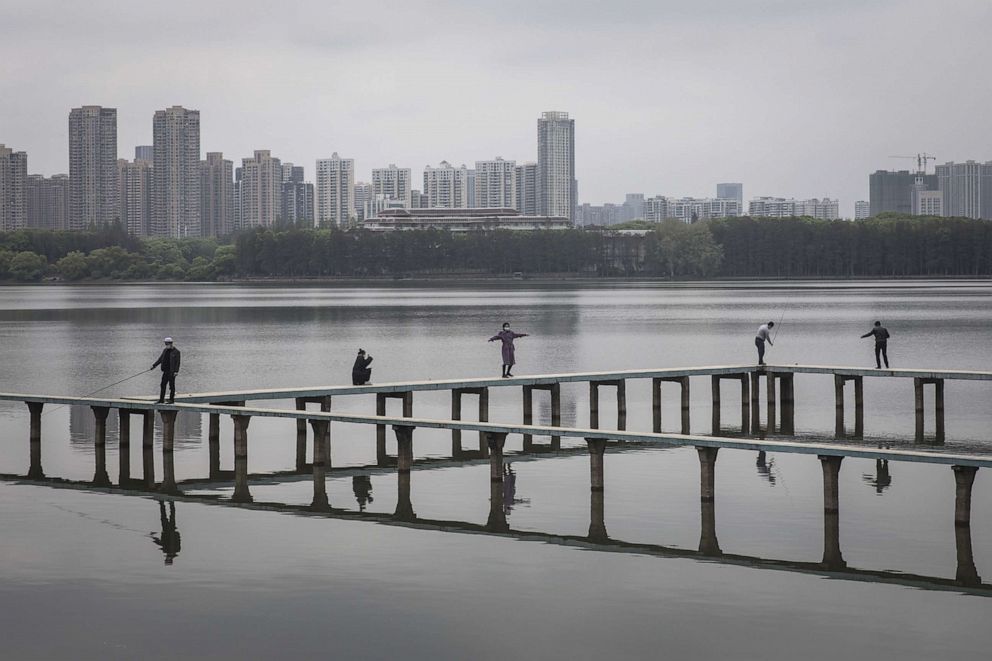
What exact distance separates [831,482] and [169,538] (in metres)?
10.9

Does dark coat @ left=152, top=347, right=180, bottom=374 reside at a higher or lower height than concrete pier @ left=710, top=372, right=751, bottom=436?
higher

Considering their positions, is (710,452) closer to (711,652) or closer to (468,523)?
(468,523)

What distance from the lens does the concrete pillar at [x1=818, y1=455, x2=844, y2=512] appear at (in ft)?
72.9

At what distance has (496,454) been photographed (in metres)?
25.0

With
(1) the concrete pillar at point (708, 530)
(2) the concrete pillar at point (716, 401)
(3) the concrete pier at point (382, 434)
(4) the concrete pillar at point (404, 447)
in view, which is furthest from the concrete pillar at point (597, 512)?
(2) the concrete pillar at point (716, 401)

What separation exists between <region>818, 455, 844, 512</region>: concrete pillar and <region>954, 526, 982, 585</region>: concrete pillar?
6.22 feet

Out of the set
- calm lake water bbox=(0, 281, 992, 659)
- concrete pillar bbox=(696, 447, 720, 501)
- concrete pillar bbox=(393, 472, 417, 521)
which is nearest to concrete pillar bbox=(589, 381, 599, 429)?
calm lake water bbox=(0, 281, 992, 659)

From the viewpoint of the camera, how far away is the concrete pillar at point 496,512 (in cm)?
2336

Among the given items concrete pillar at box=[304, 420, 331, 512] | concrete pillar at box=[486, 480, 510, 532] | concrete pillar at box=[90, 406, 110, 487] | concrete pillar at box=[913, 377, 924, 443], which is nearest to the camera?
concrete pillar at box=[486, 480, 510, 532]

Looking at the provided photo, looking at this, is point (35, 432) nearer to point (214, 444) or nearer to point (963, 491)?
point (214, 444)

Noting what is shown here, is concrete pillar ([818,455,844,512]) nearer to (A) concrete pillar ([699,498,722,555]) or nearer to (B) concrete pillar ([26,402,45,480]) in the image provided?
(A) concrete pillar ([699,498,722,555])

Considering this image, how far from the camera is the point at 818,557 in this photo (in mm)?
21156

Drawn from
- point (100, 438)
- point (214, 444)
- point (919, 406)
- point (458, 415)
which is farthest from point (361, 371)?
point (919, 406)

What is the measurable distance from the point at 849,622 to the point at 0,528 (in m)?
14.1
